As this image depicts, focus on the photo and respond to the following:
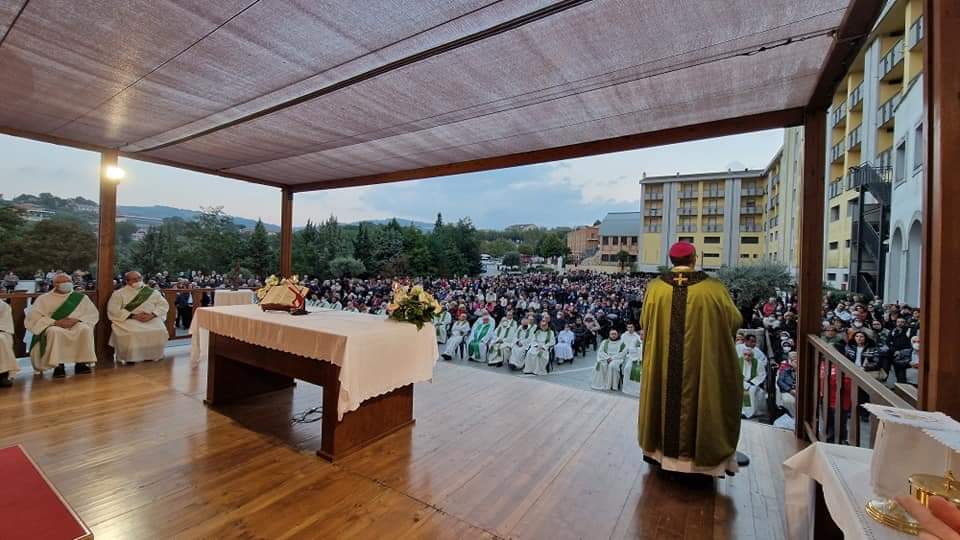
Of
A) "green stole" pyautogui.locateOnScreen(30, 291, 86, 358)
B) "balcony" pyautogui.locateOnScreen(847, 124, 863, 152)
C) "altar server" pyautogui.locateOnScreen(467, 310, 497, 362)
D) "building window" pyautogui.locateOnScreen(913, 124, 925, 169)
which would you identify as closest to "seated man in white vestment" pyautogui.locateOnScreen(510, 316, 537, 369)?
"altar server" pyautogui.locateOnScreen(467, 310, 497, 362)

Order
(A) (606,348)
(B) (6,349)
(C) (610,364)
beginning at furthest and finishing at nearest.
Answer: (A) (606,348) → (C) (610,364) → (B) (6,349)

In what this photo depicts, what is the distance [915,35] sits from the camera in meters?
1.75

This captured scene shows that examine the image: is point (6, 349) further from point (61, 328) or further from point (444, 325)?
point (444, 325)

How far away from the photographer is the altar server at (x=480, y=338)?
26.0 feet

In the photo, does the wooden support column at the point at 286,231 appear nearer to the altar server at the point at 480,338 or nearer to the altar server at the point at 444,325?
the altar server at the point at 444,325

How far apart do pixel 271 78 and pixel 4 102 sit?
2.78 m

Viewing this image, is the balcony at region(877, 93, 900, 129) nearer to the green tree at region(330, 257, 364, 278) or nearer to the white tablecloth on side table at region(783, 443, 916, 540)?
the white tablecloth on side table at region(783, 443, 916, 540)

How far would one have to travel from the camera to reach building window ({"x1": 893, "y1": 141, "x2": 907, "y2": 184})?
2031 mm

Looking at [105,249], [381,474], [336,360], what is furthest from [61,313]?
[381,474]

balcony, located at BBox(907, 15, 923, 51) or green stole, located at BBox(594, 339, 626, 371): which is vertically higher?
balcony, located at BBox(907, 15, 923, 51)

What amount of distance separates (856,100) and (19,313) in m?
8.42

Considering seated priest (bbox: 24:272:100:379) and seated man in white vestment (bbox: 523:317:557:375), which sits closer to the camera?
seated priest (bbox: 24:272:100:379)

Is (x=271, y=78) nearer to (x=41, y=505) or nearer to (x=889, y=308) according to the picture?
(x=41, y=505)

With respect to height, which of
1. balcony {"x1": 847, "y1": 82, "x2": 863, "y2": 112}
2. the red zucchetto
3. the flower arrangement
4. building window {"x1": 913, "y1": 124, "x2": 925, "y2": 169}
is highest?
balcony {"x1": 847, "y1": 82, "x2": 863, "y2": 112}
